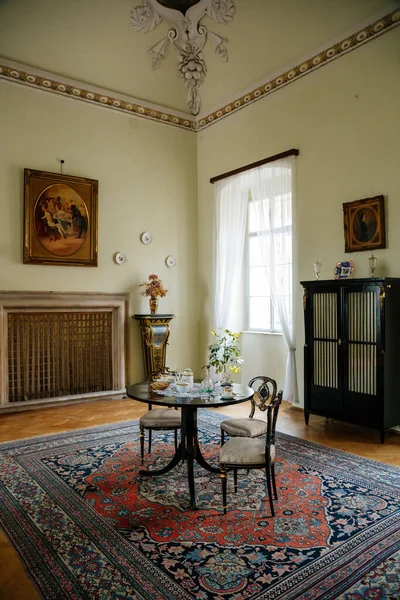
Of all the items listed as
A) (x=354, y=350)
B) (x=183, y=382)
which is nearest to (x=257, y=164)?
(x=354, y=350)

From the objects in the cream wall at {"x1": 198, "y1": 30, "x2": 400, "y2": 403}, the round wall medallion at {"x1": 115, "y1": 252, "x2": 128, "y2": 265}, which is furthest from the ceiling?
the round wall medallion at {"x1": 115, "y1": 252, "x2": 128, "y2": 265}

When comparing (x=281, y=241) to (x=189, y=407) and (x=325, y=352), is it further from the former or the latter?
(x=189, y=407)

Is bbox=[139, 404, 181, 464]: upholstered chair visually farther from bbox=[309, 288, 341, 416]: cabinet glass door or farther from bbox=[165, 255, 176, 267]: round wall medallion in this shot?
bbox=[165, 255, 176, 267]: round wall medallion

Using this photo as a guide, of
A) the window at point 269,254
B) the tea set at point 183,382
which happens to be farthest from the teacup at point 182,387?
the window at point 269,254

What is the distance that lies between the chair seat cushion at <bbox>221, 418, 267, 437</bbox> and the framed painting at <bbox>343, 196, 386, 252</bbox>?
282cm

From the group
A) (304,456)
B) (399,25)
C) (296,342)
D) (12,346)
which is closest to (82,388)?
(12,346)

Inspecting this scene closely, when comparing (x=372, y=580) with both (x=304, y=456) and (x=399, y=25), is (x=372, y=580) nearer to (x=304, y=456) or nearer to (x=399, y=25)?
(x=304, y=456)

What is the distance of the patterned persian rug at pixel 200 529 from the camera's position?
2.48 metres

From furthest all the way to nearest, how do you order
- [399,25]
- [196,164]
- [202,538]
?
[196,164] < [399,25] < [202,538]

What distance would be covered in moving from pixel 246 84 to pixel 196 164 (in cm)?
174

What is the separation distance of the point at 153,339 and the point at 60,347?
1.49 meters

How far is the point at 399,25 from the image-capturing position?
527cm

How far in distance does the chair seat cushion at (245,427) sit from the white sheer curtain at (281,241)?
2702 mm

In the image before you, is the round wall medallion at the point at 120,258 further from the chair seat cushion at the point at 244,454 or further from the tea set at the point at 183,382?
the chair seat cushion at the point at 244,454
